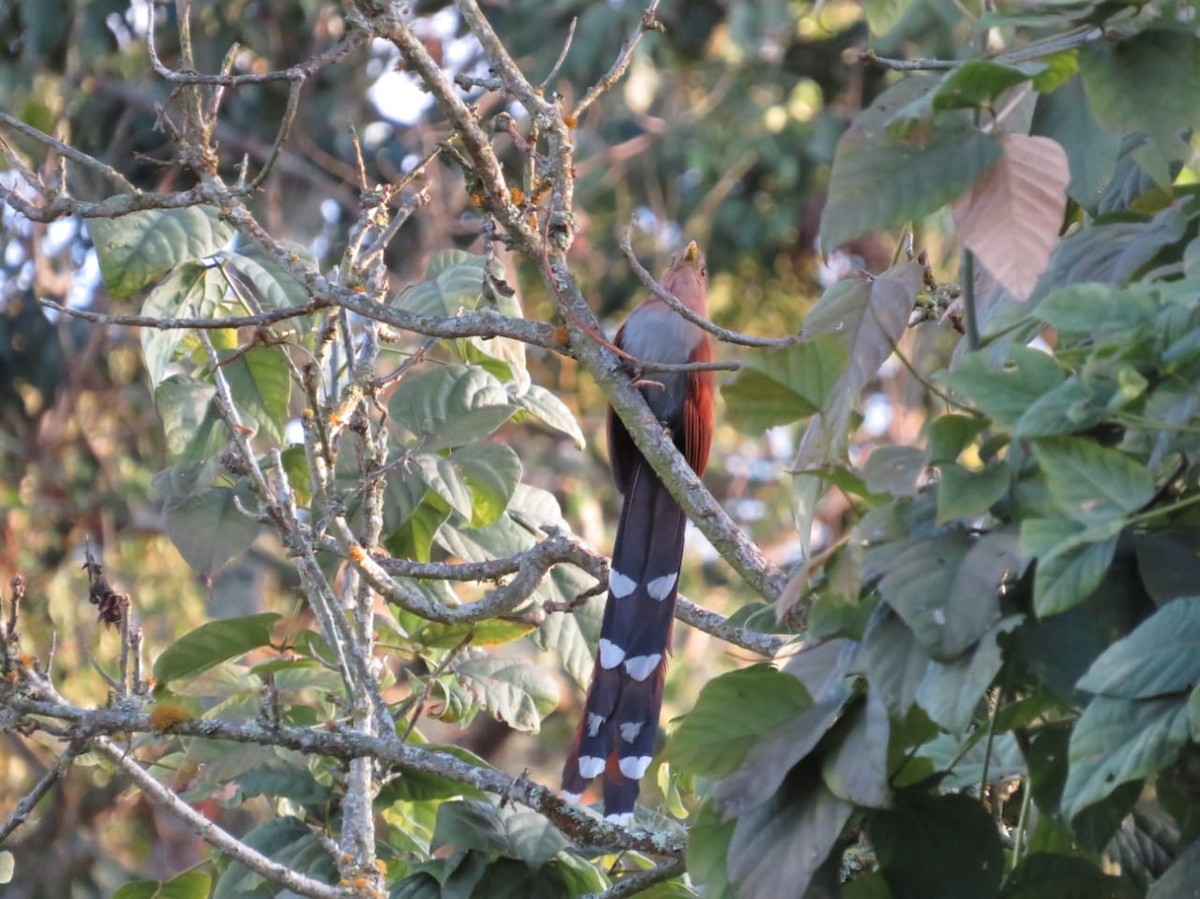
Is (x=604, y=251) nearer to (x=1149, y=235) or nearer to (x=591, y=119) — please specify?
(x=591, y=119)

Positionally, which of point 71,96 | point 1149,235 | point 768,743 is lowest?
point 768,743

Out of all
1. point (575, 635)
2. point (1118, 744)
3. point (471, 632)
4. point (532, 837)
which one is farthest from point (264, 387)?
point (1118, 744)

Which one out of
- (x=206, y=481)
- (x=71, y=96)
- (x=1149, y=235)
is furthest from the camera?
(x=71, y=96)

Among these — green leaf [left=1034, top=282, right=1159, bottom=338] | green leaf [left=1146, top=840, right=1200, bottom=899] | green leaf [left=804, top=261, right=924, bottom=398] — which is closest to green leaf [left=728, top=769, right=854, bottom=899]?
green leaf [left=1146, top=840, right=1200, bottom=899]

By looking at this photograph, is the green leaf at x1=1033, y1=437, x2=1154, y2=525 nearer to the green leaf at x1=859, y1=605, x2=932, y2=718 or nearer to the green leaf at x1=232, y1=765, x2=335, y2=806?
the green leaf at x1=859, y1=605, x2=932, y2=718

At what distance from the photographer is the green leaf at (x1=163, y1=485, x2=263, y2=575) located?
1.92 metres

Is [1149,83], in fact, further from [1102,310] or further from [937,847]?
[937,847]

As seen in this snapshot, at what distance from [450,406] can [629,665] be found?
1.67ft

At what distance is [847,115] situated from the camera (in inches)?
281

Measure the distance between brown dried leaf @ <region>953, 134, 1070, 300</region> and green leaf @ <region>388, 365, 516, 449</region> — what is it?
0.93 metres

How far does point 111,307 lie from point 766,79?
11.2 feet

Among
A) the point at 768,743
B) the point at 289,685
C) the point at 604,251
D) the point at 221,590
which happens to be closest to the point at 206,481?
the point at 289,685

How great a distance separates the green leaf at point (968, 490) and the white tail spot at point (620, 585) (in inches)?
51.4

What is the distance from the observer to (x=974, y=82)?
0.96m
